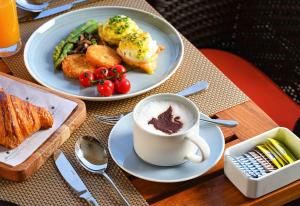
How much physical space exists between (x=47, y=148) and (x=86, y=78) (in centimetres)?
25

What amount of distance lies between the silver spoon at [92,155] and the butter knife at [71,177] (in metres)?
0.03

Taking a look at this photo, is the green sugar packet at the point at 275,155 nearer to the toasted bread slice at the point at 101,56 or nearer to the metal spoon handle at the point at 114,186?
the metal spoon handle at the point at 114,186

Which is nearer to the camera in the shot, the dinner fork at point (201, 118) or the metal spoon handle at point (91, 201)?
the metal spoon handle at point (91, 201)

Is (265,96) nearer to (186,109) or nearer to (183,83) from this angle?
(183,83)

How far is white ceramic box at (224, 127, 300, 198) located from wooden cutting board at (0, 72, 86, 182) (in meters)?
0.37

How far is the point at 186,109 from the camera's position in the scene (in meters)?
1.25

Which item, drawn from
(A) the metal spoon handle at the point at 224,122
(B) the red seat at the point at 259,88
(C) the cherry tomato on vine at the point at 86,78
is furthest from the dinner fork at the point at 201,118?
(B) the red seat at the point at 259,88

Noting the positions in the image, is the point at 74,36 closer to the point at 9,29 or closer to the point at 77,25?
the point at 77,25

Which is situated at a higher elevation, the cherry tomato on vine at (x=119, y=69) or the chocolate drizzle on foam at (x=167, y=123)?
the chocolate drizzle on foam at (x=167, y=123)

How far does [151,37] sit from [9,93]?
45cm

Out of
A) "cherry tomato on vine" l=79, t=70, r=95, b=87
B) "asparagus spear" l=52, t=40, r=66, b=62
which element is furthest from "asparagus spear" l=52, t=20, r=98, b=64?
"cherry tomato on vine" l=79, t=70, r=95, b=87

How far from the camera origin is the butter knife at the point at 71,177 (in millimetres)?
1173

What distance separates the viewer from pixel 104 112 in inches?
55.7

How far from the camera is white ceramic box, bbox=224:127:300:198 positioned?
3.76 feet
